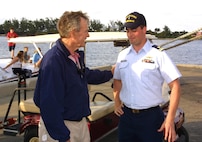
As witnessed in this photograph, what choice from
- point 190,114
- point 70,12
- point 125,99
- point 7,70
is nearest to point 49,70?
point 70,12

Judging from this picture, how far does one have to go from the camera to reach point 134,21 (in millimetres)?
3096

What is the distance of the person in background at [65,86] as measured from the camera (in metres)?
2.60

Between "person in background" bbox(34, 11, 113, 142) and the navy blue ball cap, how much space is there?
1.55ft

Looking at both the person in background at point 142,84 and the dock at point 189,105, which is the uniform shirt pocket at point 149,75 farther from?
the dock at point 189,105

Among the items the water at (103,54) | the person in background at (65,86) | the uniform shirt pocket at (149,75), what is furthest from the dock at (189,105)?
the person in background at (65,86)

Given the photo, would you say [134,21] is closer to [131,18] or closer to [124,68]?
[131,18]

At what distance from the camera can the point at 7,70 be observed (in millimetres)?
11211

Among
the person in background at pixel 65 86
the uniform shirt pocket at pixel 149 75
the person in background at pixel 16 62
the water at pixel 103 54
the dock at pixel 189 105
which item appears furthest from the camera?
the person in background at pixel 16 62

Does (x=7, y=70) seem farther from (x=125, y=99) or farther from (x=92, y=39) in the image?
(x=125, y=99)

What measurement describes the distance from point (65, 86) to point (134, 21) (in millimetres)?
880

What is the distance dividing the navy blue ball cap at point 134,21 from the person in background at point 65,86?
474 millimetres

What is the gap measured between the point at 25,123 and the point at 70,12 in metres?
2.45

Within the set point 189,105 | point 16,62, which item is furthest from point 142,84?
point 16,62

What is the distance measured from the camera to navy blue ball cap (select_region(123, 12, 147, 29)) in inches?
122
